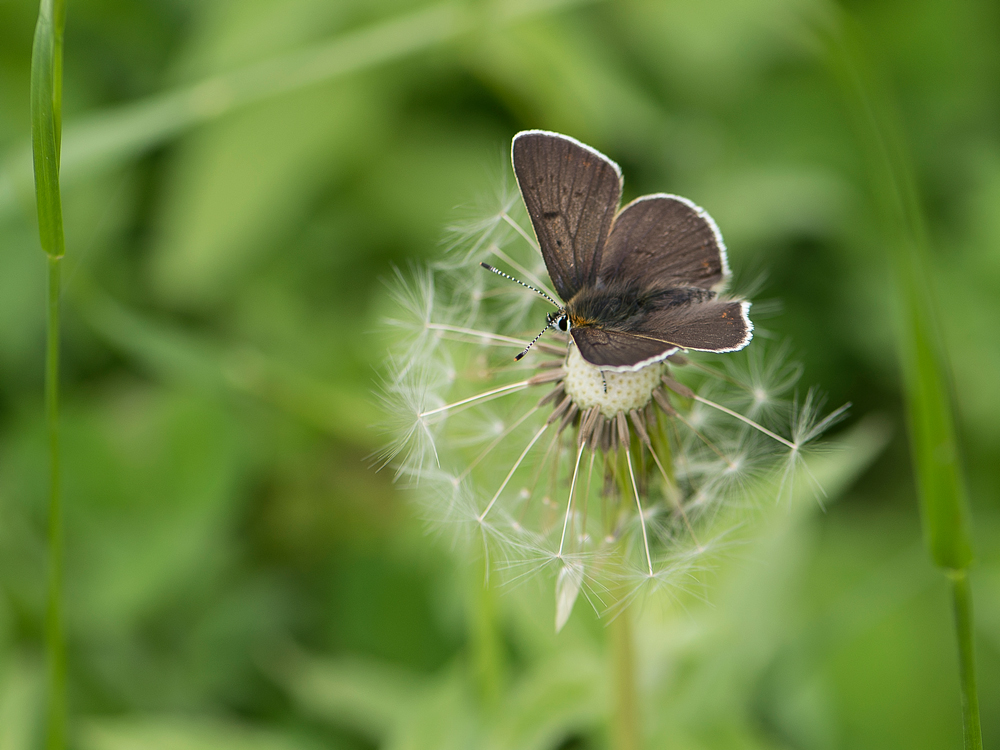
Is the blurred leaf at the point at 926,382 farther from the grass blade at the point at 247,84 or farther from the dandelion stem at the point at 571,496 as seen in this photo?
the grass blade at the point at 247,84

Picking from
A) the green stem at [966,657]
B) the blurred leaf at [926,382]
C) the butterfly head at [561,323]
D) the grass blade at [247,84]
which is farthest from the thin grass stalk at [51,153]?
the green stem at [966,657]

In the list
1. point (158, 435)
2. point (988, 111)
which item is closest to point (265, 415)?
point (158, 435)

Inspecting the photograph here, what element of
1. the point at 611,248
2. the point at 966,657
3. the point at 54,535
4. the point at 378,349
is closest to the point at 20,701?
the point at 54,535

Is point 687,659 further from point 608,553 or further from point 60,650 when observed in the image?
point 60,650

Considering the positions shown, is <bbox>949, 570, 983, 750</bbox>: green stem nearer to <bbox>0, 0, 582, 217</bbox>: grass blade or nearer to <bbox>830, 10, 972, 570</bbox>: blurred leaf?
<bbox>830, 10, 972, 570</bbox>: blurred leaf

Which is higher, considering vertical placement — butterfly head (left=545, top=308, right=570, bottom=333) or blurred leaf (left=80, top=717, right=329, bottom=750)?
butterfly head (left=545, top=308, right=570, bottom=333)

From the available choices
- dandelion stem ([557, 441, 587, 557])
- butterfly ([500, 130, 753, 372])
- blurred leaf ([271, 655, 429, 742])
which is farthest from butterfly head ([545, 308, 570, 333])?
blurred leaf ([271, 655, 429, 742])
